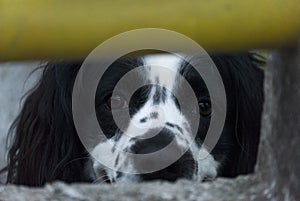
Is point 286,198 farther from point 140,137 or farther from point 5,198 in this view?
point 140,137

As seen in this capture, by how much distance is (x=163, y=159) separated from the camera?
8.69ft

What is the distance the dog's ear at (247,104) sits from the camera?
3398 mm

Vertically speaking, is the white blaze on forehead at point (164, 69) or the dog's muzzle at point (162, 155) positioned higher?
the white blaze on forehead at point (164, 69)

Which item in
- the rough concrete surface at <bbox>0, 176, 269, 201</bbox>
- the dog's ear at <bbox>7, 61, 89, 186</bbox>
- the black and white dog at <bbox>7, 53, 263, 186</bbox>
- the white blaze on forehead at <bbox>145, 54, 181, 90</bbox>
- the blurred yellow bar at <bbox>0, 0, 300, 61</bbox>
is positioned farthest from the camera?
the dog's ear at <bbox>7, 61, 89, 186</bbox>

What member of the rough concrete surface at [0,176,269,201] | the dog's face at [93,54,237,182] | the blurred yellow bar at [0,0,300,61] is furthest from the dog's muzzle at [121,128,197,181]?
the blurred yellow bar at [0,0,300,61]

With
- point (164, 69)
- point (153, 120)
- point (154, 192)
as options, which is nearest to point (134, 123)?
point (153, 120)

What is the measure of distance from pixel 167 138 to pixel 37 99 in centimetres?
95

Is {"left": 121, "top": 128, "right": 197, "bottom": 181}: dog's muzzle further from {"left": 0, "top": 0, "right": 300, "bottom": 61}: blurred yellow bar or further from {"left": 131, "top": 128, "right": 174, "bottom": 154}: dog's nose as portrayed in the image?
{"left": 0, "top": 0, "right": 300, "bottom": 61}: blurred yellow bar

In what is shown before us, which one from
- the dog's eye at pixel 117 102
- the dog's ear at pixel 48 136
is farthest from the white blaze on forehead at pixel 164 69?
the dog's ear at pixel 48 136

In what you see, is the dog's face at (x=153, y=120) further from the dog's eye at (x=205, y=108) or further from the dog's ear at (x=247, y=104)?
the dog's ear at (x=247, y=104)

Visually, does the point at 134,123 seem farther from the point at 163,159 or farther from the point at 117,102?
the point at 163,159

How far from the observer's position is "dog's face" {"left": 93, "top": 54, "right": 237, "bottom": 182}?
2750mm

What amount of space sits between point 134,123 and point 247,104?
67cm

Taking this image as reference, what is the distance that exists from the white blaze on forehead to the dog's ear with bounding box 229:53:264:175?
0.40 metres
